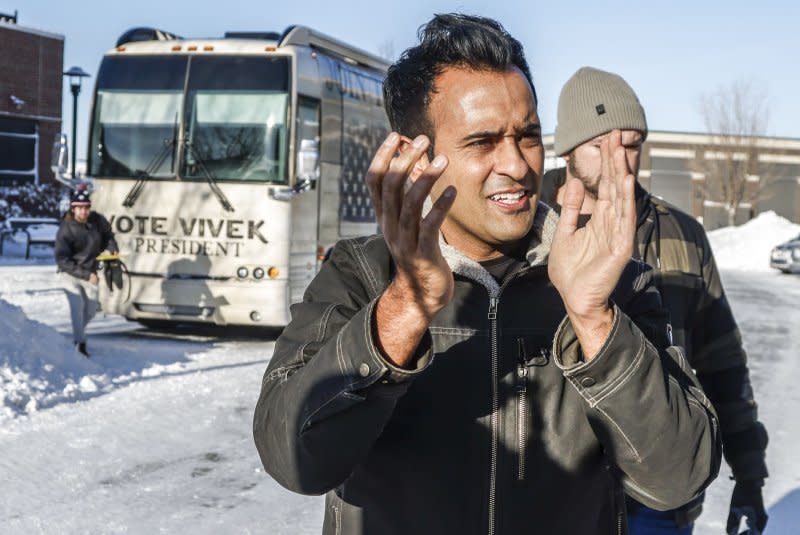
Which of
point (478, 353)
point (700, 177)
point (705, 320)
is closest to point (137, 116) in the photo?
point (705, 320)

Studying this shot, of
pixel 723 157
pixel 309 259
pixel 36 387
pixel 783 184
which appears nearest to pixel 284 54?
pixel 309 259

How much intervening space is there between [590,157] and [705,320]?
0.70 m

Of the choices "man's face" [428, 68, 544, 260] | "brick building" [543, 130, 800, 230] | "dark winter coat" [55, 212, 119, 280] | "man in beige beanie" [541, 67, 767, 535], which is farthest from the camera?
"brick building" [543, 130, 800, 230]

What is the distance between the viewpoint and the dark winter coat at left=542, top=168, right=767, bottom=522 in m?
3.49

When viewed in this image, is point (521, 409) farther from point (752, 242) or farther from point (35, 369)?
point (752, 242)

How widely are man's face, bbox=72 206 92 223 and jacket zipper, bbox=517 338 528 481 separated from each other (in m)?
10.3

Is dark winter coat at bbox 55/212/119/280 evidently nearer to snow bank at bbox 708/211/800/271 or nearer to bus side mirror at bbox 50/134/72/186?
bus side mirror at bbox 50/134/72/186

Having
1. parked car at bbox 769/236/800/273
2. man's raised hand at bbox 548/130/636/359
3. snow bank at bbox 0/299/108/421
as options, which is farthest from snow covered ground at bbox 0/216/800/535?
parked car at bbox 769/236/800/273

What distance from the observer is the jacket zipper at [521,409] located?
2.05m

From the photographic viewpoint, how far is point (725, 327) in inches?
143

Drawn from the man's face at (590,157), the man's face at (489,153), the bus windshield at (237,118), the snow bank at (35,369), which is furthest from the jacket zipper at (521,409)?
the bus windshield at (237,118)

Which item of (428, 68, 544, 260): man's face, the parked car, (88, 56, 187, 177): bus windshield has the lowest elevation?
the parked car

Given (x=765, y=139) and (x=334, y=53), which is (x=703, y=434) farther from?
(x=765, y=139)

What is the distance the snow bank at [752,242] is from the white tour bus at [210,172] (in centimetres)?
2802
